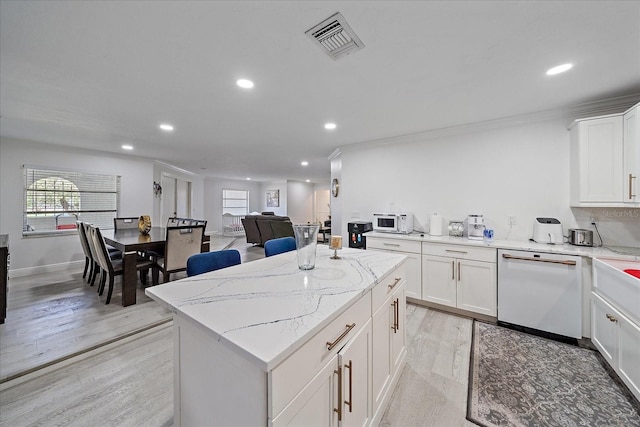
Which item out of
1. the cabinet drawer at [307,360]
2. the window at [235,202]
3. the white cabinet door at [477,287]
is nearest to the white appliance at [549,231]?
the white cabinet door at [477,287]

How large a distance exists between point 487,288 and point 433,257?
24.3 inches

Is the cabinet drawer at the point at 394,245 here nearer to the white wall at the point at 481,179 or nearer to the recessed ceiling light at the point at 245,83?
the white wall at the point at 481,179

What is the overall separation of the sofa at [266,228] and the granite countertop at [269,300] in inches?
156

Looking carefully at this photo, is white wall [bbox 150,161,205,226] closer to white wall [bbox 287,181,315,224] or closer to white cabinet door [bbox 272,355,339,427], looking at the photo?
white wall [bbox 287,181,315,224]

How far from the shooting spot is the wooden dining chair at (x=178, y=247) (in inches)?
127

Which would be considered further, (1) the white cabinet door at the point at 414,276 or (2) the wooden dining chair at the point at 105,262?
(1) the white cabinet door at the point at 414,276

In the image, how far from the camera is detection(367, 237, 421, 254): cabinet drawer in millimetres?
3101

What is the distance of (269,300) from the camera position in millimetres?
1067

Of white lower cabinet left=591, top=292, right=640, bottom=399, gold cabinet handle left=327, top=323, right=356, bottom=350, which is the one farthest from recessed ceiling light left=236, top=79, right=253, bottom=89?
white lower cabinet left=591, top=292, right=640, bottom=399

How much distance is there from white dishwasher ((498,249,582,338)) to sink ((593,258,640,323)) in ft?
0.64

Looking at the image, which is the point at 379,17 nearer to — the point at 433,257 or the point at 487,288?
the point at 433,257

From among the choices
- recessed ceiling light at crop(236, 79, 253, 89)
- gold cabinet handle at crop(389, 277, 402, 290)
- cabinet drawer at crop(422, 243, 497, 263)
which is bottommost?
gold cabinet handle at crop(389, 277, 402, 290)

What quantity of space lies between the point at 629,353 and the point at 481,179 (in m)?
2.11

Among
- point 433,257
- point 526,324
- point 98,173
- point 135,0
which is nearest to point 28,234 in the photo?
point 98,173
